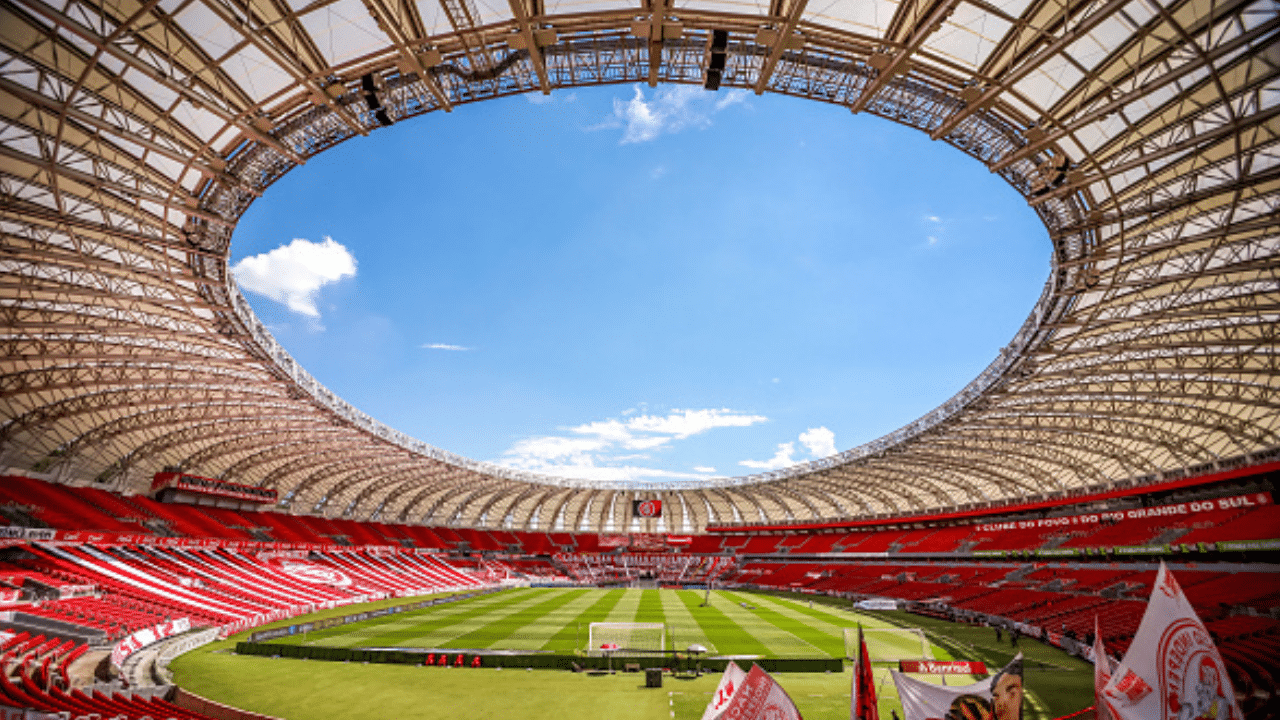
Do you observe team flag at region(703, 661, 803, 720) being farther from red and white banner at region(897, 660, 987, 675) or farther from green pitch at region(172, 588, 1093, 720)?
green pitch at region(172, 588, 1093, 720)

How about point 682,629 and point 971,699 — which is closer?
point 971,699

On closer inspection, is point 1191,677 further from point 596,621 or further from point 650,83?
point 596,621

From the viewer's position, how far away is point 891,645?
34906 millimetres

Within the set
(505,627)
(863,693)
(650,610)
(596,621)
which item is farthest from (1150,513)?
(863,693)

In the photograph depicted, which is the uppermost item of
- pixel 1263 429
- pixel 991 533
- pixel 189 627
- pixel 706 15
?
pixel 706 15

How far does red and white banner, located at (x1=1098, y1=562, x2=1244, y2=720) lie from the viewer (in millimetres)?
6832

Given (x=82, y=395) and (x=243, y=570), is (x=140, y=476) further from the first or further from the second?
(x=82, y=395)

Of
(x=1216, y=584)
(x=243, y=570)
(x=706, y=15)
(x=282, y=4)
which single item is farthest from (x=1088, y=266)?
(x=243, y=570)

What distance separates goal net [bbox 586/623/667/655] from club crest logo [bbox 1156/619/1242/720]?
23854 millimetres

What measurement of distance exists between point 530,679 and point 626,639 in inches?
394

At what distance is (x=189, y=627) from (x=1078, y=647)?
1860 inches

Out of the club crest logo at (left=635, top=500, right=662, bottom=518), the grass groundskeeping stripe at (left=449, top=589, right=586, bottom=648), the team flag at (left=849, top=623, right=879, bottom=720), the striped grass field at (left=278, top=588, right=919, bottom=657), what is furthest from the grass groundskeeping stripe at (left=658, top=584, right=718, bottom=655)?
the club crest logo at (left=635, top=500, right=662, bottom=518)

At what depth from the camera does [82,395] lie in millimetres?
38938

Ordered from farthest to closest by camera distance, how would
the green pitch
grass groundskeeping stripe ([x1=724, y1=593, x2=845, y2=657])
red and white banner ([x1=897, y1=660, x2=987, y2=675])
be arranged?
1. grass groundskeeping stripe ([x1=724, y1=593, x2=845, y2=657])
2. the green pitch
3. red and white banner ([x1=897, y1=660, x2=987, y2=675])
